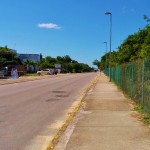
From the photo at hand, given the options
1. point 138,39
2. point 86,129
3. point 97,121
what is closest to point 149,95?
point 97,121

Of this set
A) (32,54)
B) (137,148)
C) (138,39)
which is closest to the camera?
(137,148)

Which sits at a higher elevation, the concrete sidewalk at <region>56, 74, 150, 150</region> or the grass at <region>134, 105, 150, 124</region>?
the grass at <region>134, 105, 150, 124</region>

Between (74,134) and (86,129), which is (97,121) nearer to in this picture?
(86,129)

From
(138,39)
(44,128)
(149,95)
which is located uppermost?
(138,39)

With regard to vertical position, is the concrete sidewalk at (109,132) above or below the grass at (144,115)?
below

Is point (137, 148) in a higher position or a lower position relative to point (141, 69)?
lower

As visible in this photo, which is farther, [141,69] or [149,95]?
[141,69]

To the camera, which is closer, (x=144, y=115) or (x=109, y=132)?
(x=109, y=132)

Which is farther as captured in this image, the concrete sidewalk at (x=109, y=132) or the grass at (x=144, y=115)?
the grass at (x=144, y=115)

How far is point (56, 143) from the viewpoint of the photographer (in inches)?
351

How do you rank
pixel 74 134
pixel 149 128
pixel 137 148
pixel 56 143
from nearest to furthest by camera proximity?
pixel 137 148, pixel 56 143, pixel 74 134, pixel 149 128

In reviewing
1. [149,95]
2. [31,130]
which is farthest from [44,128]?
[149,95]

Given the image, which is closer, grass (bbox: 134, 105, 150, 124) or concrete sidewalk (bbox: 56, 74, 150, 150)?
concrete sidewalk (bbox: 56, 74, 150, 150)

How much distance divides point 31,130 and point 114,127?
2256 mm
